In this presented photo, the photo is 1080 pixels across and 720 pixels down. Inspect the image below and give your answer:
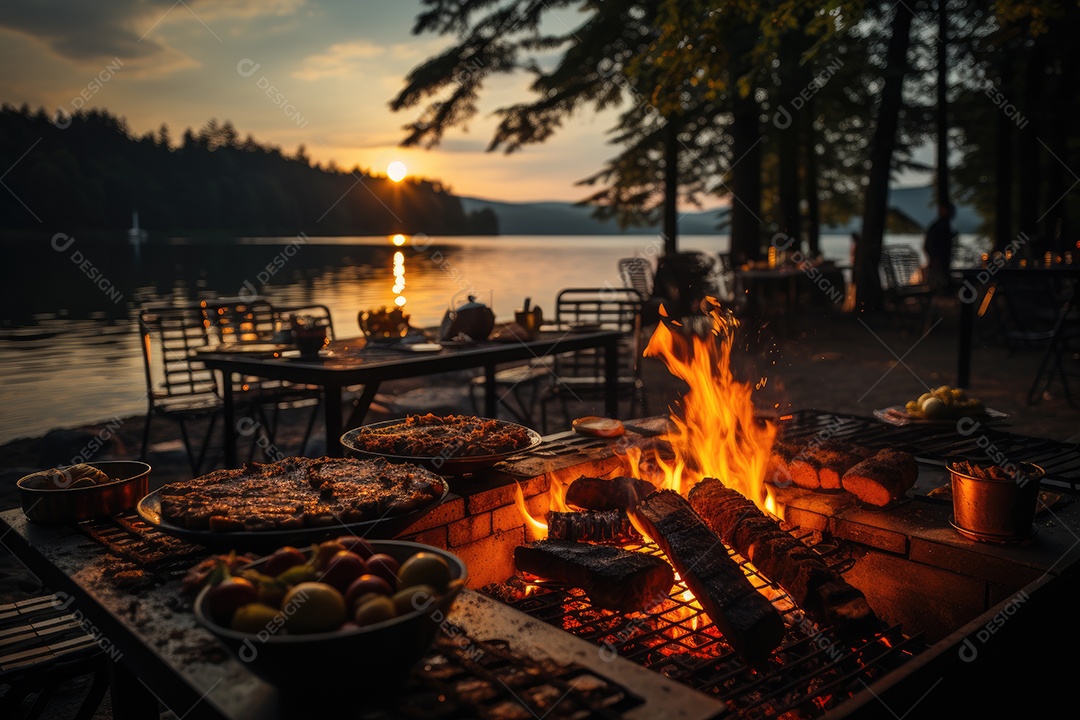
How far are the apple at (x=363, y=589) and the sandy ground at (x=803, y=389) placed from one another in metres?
2.12

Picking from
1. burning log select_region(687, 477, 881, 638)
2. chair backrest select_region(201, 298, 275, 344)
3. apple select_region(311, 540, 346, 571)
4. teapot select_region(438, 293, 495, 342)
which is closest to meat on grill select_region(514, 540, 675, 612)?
burning log select_region(687, 477, 881, 638)

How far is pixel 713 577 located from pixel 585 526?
0.68m

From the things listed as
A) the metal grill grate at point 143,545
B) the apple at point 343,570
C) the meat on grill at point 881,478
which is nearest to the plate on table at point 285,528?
the metal grill grate at point 143,545

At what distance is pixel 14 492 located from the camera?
5.81 meters

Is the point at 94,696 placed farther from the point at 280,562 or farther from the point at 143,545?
the point at 280,562

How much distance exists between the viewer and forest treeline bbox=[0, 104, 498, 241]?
159ft

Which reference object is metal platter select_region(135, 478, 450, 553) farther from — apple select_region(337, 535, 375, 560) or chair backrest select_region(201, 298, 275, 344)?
chair backrest select_region(201, 298, 275, 344)

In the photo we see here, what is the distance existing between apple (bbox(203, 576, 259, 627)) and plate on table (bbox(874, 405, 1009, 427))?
382 centimetres

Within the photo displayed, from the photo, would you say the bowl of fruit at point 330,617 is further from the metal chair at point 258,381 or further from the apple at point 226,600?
the metal chair at point 258,381

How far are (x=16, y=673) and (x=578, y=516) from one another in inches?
78.3

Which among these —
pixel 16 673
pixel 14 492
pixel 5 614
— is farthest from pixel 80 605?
pixel 14 492

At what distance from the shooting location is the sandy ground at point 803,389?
6742mm

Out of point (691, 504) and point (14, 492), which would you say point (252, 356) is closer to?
point (14, 492)

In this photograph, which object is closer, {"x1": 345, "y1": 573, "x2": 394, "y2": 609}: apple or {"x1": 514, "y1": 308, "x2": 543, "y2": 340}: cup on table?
{"x1": 345, "y1": 573, "x2": 394, "y2": 609}: apple
